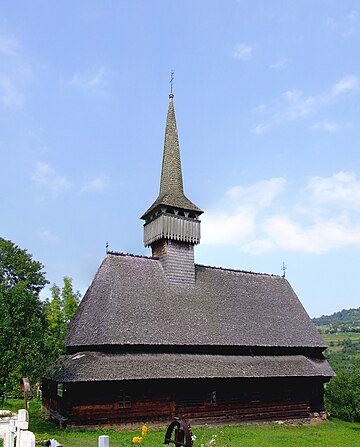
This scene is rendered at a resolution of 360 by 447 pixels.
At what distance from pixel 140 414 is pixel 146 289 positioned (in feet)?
20.1

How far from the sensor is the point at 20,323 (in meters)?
16.9

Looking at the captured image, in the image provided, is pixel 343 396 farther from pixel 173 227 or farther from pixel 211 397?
pixel 173 227

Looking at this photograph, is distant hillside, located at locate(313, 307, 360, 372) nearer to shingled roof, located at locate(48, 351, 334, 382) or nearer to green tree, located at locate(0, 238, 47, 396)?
shingled roof, located at locate(48, 351, 334, 382)

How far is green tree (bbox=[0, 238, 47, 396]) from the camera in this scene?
16.2m

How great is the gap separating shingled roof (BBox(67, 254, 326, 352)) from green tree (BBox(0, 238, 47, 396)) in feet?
11.9

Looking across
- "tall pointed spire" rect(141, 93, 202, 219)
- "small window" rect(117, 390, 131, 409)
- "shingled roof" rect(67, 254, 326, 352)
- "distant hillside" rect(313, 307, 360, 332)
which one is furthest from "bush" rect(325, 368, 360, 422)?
"distant hillside" rect(313, 307, 360, 332)

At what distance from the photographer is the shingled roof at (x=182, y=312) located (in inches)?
836

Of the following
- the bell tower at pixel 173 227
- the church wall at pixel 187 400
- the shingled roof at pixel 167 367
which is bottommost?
the church wall at pixel 187 400

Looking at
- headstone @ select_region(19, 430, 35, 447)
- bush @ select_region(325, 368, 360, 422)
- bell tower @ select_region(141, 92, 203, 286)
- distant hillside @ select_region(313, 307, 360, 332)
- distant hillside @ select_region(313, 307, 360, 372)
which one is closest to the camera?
headstone @ select_region(19, 430, 35, 447)

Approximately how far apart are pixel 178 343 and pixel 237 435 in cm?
468

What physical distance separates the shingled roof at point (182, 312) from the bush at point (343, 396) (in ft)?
9.11

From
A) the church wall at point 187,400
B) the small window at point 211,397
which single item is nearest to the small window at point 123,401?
the church wall at point 187,400

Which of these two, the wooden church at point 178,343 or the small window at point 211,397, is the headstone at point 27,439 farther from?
the small window at point 211,397

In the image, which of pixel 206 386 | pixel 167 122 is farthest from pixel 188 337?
pixel 167 122
